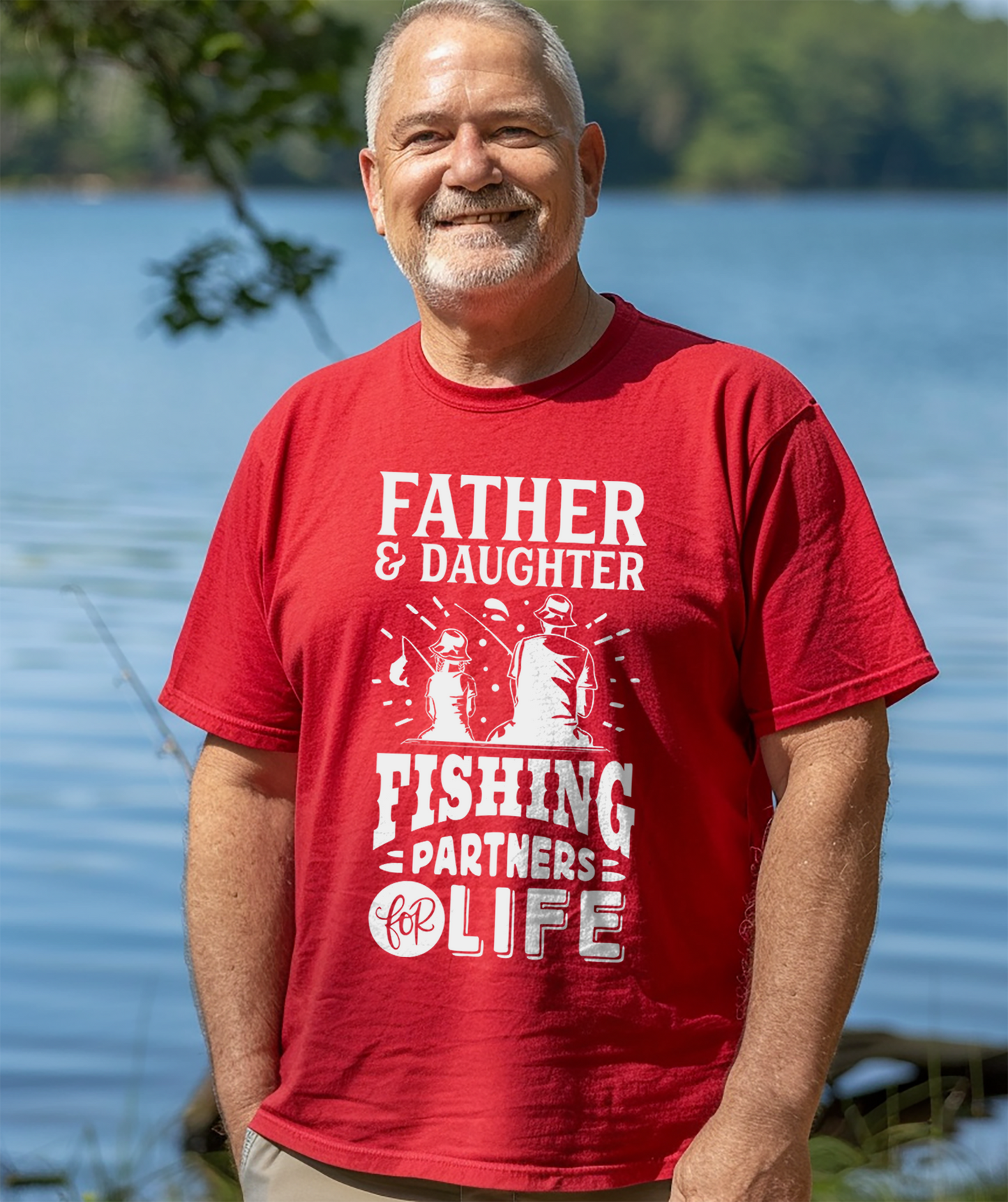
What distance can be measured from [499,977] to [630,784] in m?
0.27

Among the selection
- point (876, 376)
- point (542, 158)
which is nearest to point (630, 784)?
point (542, 158)

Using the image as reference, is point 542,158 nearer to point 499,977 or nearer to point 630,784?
point 630,784

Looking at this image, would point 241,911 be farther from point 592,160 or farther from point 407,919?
point 592,160

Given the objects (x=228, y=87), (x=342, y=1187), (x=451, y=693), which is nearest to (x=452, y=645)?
(x=451, y=693)

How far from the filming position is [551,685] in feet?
8.05

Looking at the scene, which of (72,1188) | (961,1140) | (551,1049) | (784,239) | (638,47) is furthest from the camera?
(638,47)

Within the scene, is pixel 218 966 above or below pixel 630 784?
below

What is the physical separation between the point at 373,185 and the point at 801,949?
115 centimetres

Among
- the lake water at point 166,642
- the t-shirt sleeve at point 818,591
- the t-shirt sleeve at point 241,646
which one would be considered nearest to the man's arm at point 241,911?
the t-shirt sleeve at point 241,646

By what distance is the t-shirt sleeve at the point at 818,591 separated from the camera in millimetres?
2438

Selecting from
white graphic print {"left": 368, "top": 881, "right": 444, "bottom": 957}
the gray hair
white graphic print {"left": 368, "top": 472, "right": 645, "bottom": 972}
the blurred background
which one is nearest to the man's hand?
white graphic print {"left": 368, "top": 472, "right": 645, "bottom": 972}

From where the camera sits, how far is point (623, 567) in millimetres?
2469

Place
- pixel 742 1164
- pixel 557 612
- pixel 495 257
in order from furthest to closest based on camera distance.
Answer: pixel 495 257
pixel 557 612
pixel 742 1164

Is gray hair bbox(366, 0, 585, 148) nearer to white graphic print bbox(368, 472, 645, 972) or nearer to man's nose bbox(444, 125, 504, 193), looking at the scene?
man's nose bbox(444, 125, 504, 193)
